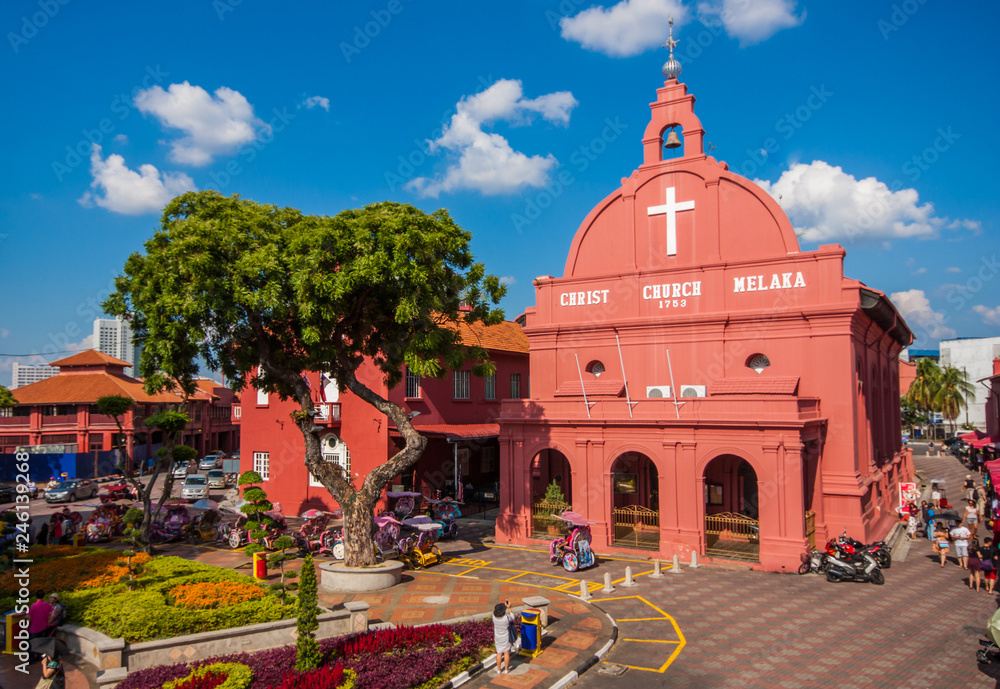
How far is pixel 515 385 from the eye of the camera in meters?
41.0

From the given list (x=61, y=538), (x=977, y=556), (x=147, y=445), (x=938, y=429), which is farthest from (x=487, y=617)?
(x=938, y=429)

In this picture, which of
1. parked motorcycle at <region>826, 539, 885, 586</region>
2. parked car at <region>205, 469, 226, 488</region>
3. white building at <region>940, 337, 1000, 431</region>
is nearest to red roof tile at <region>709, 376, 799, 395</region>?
parked motorcycle at <region>826, 539, 885, 586</region>

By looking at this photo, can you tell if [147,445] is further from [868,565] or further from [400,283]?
[868,565]

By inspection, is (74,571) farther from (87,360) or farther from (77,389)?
(87,360)

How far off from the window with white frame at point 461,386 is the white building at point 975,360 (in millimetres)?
93504

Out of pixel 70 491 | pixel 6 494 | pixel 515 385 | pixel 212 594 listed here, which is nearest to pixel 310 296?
pixel 212 594

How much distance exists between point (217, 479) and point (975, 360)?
109 meters

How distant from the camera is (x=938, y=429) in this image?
9731 centimetres

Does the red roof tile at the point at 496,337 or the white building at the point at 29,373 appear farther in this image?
the white building at the point at 29,373

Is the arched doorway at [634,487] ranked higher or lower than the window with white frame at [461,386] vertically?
lower

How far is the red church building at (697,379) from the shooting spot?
22922 mm

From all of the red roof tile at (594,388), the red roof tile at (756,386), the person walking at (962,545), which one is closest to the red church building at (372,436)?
the red roof tile at (594,388)

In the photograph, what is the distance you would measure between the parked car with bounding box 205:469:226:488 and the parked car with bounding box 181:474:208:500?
3.46m

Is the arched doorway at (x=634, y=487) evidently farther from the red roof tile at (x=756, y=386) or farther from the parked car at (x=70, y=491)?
the parked car at (x=70, y=491)
